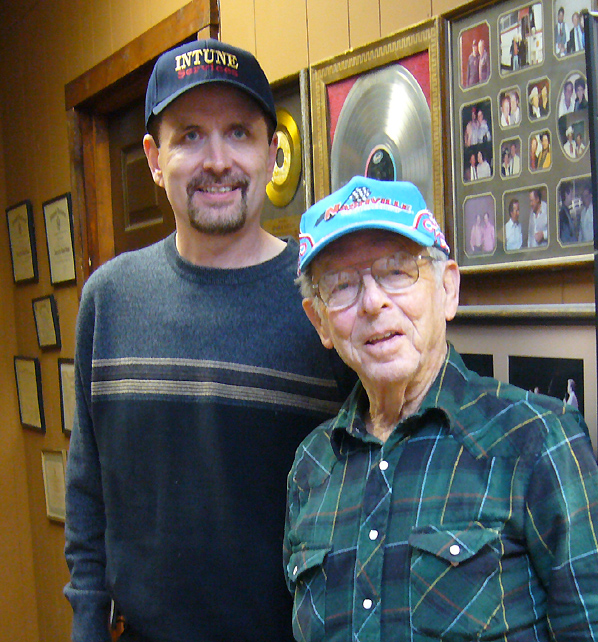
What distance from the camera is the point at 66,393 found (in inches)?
102

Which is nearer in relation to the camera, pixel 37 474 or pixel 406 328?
pixel 406 328

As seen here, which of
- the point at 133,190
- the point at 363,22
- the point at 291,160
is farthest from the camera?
the point at 133,190

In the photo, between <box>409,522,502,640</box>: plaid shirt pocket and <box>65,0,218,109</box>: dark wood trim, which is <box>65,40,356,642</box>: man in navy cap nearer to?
<box>409,522,502,640</box>: plaid shirt pocket

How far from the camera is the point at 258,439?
44.1 inches

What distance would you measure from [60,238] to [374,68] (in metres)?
1.73

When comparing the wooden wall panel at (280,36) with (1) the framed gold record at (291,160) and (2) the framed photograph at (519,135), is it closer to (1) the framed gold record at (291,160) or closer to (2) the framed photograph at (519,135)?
(1) the framed gold record at (291,160)

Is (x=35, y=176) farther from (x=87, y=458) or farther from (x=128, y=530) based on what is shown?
(x=128, y=530)

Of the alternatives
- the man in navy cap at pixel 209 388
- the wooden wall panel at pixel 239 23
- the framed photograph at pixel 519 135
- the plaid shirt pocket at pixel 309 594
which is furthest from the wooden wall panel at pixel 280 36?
the plaid shirt pocket at pixel 309 594

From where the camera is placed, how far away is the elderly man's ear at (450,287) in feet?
2.92

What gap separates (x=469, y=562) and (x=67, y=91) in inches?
90.9

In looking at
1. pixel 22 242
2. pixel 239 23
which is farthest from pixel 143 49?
pixel 22 242

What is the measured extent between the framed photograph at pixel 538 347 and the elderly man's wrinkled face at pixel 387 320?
17 centimetres

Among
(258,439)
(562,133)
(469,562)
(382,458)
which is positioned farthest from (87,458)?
(562,133)

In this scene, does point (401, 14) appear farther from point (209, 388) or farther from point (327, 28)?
point (209, 388)
